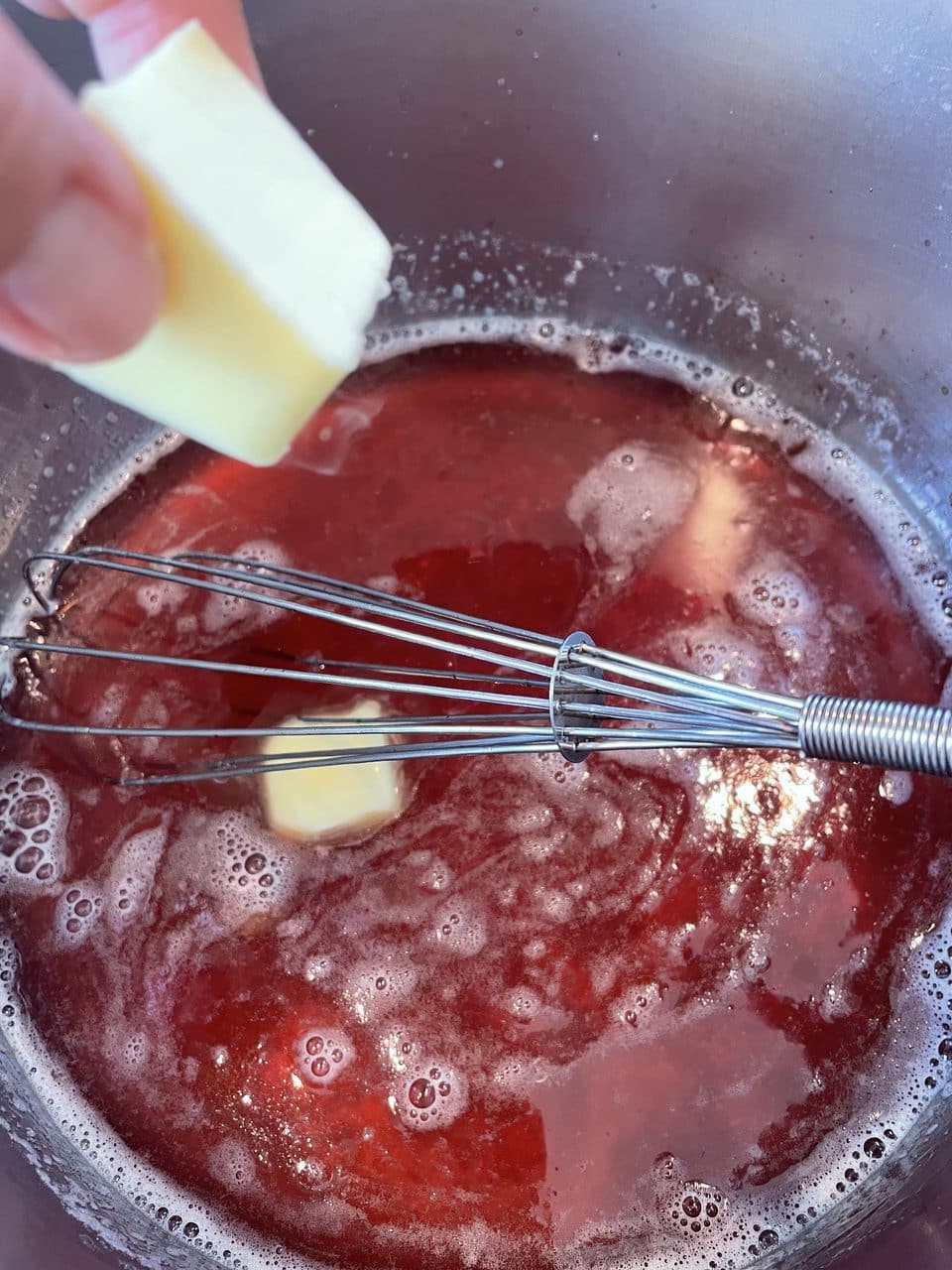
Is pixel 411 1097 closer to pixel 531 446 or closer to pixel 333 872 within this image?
pixel 333 872

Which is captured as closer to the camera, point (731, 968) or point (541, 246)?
point (731, 968)

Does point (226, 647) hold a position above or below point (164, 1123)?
above

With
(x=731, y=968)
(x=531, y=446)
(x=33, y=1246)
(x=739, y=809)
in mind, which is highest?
(x=531, y=446)

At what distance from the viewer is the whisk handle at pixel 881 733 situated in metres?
0.52

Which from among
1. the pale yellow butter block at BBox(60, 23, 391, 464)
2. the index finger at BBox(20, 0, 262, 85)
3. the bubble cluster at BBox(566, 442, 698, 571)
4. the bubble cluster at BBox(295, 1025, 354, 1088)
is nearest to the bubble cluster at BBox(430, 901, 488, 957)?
the bubble cluster at BBox(295, 1025, 354, 1088)

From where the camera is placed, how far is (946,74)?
2.81 feet

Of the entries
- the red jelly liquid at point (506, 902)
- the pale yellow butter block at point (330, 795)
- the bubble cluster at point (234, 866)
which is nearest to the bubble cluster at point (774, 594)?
the red jelly liquid at point (506, 902)

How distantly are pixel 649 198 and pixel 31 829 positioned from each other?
0.83 m

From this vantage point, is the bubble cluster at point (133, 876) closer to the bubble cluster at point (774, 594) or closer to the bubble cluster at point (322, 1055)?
the bubble cluster at point (322, 1055)

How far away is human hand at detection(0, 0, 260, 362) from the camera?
36 centimetres

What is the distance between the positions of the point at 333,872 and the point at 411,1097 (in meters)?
0.19

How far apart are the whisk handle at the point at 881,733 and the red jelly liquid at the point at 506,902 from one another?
373 mm

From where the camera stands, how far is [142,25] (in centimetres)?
62

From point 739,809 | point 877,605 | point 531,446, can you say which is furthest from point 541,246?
point 739,809
